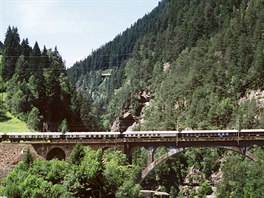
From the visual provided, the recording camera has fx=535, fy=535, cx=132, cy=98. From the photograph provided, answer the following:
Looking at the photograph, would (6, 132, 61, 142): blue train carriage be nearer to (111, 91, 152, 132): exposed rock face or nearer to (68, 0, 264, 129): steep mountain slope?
(68, 0, 264, 129): steep mountain slope

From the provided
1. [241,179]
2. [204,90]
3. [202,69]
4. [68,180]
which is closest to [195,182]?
[204,90]

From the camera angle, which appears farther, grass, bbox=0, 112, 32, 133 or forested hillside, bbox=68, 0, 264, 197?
forested hillside, bbox=68, 0, 264, 197

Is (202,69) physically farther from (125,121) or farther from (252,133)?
(252,133)

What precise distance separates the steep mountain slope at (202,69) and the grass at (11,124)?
121 feet

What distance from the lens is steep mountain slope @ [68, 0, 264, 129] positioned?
357ft

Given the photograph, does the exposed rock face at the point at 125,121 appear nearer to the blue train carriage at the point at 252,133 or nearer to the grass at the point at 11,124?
the grass at the point at 11,124

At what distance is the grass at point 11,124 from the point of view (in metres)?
86.9

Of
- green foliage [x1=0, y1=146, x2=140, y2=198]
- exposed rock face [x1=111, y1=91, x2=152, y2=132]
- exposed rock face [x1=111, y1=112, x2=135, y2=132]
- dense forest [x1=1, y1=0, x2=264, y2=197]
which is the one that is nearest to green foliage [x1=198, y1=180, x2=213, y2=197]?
dense forest [x1=1, y1=0, x2=264, y2=197]

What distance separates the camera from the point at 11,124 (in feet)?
299

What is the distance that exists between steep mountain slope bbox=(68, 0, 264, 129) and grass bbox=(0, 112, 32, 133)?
3681cm

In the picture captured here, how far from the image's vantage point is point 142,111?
15088cm

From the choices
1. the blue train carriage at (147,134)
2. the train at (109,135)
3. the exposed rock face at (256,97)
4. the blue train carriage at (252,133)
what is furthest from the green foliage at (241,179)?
the exposed rock face at (256,97)

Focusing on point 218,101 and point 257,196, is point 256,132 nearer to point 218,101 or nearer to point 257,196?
point 257,196

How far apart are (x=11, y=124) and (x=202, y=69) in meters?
50.5
